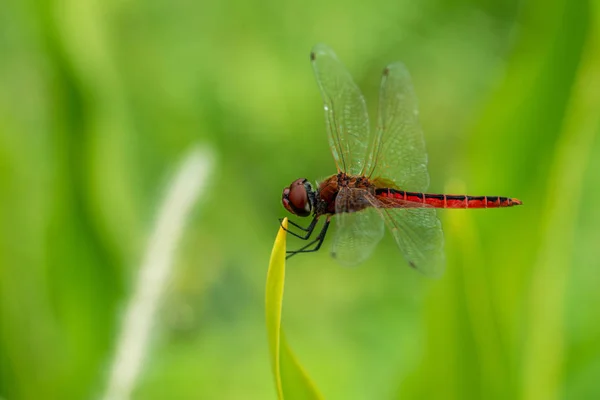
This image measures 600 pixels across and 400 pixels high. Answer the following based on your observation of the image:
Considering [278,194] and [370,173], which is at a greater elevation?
[370,173]

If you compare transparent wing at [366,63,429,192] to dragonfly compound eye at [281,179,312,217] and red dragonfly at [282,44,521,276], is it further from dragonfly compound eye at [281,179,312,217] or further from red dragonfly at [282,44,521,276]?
dragonfly compound eye at [281,179,312,217]

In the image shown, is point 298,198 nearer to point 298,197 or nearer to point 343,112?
point 298,197

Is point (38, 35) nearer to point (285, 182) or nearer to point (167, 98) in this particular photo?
point (167, 98)

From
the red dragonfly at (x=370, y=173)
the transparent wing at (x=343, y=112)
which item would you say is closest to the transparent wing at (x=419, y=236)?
the red dragonfly at (x=370, y=173)

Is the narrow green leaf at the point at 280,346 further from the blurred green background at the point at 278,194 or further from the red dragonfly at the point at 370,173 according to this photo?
the red dragonfly at the point at 370,173

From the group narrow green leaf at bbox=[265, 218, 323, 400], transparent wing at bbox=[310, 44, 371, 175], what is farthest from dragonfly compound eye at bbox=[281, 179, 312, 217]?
narrow green leaf at bbox=[265, 218, 323, 400]

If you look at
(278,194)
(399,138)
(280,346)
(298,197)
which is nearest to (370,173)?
(399,138)

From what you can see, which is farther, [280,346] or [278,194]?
[278,194]
